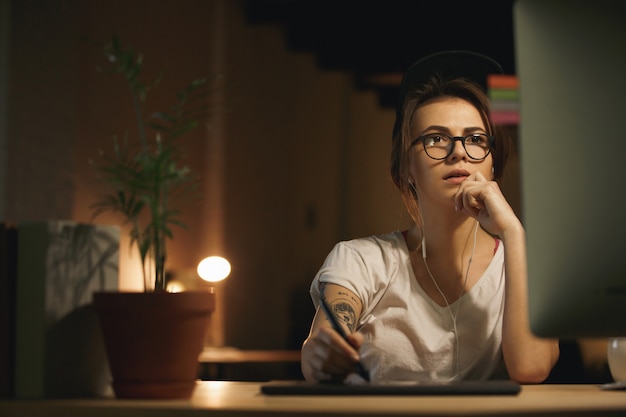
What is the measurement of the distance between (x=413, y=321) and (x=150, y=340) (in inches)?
32.6

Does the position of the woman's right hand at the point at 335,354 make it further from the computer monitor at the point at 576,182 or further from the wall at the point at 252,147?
the wall at the point at 252,147

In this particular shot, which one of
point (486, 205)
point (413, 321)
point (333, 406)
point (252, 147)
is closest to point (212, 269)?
point (252, 147)

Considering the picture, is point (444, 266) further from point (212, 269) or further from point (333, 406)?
point (212, 269)

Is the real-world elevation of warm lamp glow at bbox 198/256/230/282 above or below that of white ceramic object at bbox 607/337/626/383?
above

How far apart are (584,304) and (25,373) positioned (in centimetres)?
70

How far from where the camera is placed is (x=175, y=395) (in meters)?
0.91

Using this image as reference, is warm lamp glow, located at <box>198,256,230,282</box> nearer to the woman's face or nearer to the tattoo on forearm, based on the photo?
the woman's face

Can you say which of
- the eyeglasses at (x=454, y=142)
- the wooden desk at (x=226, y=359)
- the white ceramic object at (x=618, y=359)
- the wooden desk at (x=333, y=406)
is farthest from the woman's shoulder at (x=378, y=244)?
the wooden desk at (x=226, y=359)

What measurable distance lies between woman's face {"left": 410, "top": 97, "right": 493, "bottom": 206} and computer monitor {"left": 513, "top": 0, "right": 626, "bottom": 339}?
0.84 meters

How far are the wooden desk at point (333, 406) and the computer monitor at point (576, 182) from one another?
3.5 inches

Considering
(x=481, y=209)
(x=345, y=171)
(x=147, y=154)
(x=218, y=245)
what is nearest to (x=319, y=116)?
(x=345, y=171)

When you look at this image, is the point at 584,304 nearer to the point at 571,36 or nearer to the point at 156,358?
the point at 571,36

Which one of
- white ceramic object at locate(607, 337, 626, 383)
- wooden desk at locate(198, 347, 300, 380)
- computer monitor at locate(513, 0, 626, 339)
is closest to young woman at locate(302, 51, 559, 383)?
white ceramic object at locate(607, 337, 626, 383)

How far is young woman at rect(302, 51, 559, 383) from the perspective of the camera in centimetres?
144
